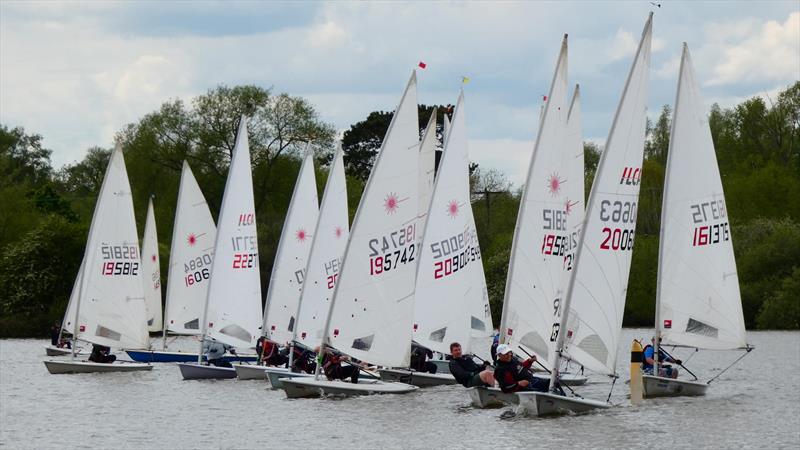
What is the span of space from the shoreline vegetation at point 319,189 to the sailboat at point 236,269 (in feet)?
86.7

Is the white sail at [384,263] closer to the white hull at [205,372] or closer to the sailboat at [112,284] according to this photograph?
the white hull at [205,372]

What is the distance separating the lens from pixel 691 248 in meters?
29.5

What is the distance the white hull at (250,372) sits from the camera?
36.5 meters

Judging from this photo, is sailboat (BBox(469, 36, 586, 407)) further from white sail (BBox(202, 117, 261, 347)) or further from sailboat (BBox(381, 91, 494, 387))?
white sail (BBox(202, 117, 261, 347))

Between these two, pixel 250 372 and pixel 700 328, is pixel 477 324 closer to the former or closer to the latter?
pixel 250 372

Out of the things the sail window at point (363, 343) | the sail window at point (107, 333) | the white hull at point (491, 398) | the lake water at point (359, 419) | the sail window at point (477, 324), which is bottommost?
the lake water at point (359, 419)

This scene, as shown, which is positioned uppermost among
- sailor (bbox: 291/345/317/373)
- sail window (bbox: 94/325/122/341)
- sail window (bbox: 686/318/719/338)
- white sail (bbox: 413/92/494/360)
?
white sail (bbox: 413/92/494/360)

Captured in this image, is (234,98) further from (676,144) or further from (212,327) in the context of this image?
(676,144)

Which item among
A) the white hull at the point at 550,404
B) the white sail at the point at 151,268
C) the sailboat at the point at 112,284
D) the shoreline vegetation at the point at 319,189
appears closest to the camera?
the white hull at the point at 550,404

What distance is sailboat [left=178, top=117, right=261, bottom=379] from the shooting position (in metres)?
39.3

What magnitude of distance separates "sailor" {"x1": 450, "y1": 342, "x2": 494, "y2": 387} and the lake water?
0.62 metres

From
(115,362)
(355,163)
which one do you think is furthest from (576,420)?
(355,163)

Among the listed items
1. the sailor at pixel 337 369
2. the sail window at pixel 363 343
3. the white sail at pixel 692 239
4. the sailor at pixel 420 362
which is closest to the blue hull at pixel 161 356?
the sailor at pixel 420 362

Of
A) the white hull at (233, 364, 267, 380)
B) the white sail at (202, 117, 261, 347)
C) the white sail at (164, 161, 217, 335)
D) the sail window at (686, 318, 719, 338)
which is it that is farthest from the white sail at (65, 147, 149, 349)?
the sail window at (686, 318, 719, 338)
